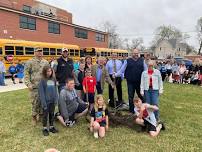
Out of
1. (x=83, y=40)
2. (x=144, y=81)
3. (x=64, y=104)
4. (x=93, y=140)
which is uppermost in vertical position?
(x=83, y=40)

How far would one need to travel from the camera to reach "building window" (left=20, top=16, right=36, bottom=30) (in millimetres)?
32166

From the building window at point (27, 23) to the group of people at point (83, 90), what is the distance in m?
25.6

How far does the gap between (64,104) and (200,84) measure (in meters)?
13.5

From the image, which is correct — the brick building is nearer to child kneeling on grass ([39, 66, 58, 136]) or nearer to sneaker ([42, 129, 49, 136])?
child kneeling on grass ([39, 66, 58, 136])

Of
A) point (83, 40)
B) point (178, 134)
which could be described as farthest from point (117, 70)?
point (83, 40)

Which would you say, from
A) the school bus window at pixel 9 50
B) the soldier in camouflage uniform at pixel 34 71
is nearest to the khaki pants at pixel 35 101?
the soldier in camouflage uniform at pixel 34 71

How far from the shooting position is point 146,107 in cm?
679

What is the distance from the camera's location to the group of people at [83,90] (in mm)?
6609

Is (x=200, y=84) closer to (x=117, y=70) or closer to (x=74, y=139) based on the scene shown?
(x=117, y=70)

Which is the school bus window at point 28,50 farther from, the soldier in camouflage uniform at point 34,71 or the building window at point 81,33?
the building window at point 81,33

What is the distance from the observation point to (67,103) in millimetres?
7293

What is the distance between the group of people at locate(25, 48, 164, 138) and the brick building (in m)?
23.9

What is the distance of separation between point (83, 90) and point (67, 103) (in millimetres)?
1195

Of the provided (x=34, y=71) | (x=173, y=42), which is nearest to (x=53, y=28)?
(x=34, y=71)
